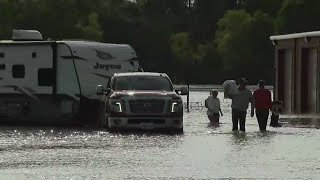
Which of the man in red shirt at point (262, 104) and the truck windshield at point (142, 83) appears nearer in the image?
the man in red shirt at point (262, 104)

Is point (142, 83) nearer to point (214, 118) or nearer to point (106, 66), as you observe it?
point (106, 66)

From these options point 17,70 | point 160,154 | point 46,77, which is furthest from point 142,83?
point 160,154

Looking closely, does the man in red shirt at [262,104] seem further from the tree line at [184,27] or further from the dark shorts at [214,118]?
the tree line at [184,27]

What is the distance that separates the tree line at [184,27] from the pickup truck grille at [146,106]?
7592 centimetres

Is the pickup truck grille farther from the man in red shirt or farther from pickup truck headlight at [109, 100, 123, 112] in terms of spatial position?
the man in red shirt

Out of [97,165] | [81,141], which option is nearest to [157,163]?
[97,165]

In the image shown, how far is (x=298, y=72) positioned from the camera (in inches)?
1699

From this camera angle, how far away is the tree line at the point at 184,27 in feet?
353

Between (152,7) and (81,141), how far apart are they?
119m

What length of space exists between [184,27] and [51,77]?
109952 millimetres

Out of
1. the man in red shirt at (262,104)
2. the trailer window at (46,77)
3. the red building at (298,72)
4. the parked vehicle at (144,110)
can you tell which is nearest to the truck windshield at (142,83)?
the parked vehicle at (144,110)

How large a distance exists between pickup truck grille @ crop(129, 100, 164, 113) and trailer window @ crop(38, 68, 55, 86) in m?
5.30

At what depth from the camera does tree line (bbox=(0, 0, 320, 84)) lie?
353 ft

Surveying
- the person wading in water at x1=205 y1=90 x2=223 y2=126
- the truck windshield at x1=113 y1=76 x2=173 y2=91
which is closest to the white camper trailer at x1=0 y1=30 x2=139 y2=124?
the truck windshield at x1=113 y1=76 x2=173 y2=91
